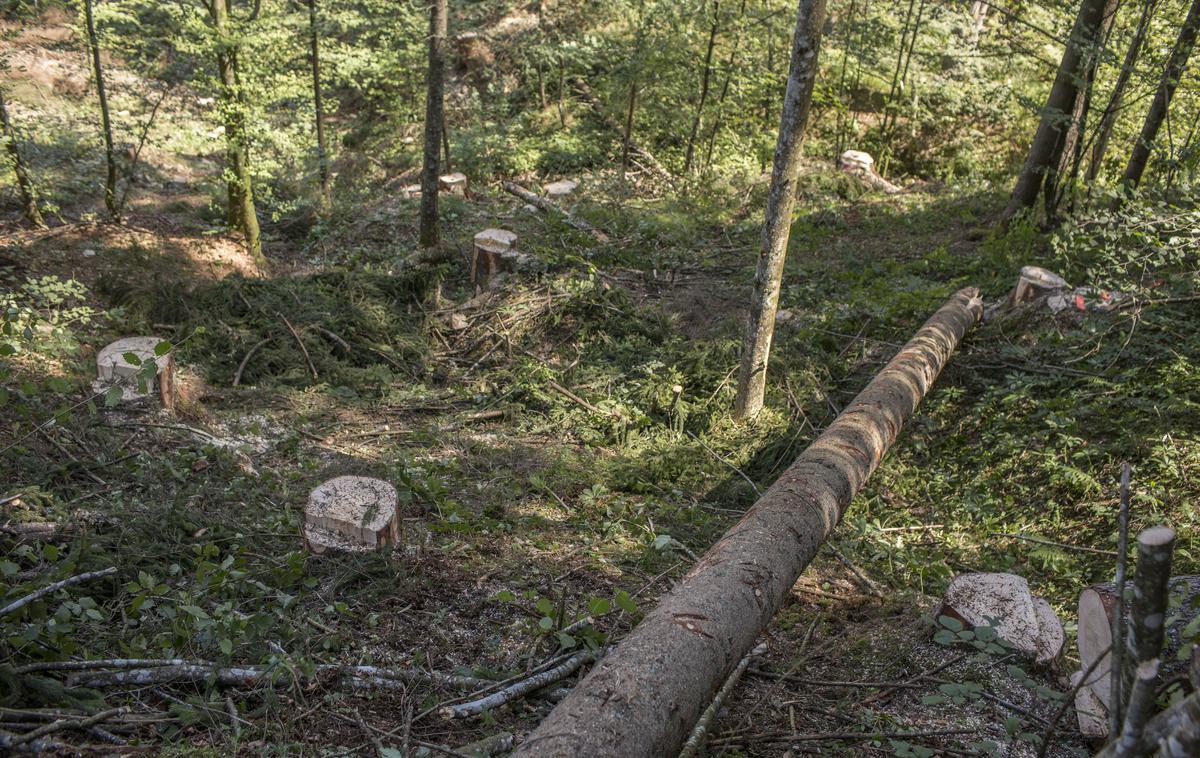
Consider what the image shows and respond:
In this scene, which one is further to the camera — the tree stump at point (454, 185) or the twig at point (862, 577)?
the tree stump at point (454, 185)

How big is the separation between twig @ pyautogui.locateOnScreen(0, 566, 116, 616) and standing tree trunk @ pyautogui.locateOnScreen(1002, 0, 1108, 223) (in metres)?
9.14

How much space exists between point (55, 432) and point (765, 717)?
4985 millimetres

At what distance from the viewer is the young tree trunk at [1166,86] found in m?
6.93

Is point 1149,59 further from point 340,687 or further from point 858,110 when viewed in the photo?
point 340,687

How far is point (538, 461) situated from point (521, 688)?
2938 mm

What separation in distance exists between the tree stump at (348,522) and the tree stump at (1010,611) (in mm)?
3305

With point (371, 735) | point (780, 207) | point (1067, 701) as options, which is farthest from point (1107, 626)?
point (780, 207)

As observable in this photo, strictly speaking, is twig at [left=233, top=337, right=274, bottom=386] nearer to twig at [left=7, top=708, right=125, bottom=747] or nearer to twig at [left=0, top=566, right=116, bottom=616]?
twig at [left=0, top=566, right=116, bottom=616]

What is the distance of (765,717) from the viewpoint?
350 centimetres

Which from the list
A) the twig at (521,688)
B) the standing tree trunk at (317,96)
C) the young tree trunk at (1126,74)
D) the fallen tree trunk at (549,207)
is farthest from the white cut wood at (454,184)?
the twig at (521,688)

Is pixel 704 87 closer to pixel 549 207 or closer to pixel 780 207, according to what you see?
pixel 549 207

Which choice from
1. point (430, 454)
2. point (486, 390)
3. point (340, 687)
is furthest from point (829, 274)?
point (340, 687)

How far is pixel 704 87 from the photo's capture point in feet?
40.8

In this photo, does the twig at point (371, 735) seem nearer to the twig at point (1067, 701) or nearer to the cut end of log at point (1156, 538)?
the twig at point (1067, 701)
